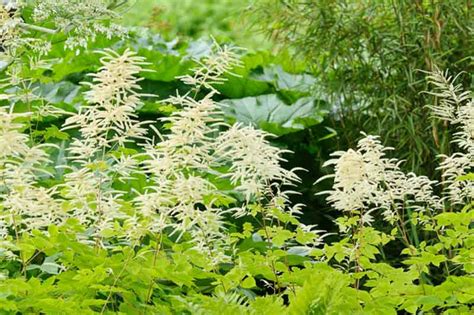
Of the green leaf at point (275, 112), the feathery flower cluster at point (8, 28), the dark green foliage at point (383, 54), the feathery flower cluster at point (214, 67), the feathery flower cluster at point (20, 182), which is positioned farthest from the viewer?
the green leaf at point (275, 112)

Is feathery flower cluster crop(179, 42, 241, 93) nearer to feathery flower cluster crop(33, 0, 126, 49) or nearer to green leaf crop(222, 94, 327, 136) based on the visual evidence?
feathery flower cluster crop(33, 0, 126, 49)

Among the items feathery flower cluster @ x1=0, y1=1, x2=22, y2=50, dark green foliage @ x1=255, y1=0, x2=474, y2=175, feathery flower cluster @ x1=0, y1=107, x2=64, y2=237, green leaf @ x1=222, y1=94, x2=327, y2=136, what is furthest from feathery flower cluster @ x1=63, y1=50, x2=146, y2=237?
green leaf @ x1=222, y1=94, x2=327, y2=136

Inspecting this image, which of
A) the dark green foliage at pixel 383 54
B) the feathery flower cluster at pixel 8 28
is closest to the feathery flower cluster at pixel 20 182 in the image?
the feathery flower cluster at pixel 8 28

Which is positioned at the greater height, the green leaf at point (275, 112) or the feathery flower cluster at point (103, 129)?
the feathery flower cluster at point (103, 129)

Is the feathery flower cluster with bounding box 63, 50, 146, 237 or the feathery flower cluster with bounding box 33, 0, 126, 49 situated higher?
the feathery flower cluster with bounding box 33, 0, 126, 49

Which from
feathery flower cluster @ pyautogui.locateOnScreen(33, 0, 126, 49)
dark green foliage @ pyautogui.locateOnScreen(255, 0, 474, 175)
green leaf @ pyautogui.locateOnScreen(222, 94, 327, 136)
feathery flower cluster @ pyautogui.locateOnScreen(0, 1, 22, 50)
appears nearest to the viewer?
feathery flower cluster @ pyautogui.locateOnScreen(0, 1, 22, 50)

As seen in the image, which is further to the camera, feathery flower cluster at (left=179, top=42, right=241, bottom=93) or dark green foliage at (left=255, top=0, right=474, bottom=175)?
dark green foliage at (left=255, top=0, right=474, bottom=175)

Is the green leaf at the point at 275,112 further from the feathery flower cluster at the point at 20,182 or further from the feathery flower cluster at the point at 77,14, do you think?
the feathery flower cluster at the point at 20,182

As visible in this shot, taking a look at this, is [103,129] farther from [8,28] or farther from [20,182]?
[8,28]

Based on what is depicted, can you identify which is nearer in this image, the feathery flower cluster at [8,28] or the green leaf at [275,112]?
the feathery flower cluster at [8,28]

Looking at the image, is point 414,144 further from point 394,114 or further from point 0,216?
point 0,216

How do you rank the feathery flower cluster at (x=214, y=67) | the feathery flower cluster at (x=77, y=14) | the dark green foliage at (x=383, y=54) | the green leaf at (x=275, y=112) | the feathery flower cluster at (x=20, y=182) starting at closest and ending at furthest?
1. the feathery flower cluster at (x=20, y=182)
2. the feathery flower cluster at (x=214, y=67)
3. the feathery flower cluster at (x=77, y=14)
4. the dark green foliage at (x=383, y=54)
5. the green leaf at (x=275, y=112)

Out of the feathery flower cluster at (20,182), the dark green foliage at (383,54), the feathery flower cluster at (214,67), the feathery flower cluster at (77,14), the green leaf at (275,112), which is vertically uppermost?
the feathery flower cluster at (77,14)

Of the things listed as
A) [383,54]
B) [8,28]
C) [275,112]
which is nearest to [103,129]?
[8,28]
